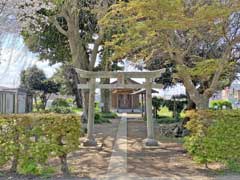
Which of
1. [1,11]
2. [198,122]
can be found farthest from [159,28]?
[1,11]

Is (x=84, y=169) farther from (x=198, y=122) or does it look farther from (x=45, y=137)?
(x=198, y=122)

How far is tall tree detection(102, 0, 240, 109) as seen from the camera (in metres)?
9.11

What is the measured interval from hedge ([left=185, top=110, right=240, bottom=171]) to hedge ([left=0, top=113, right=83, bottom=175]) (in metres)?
2.90

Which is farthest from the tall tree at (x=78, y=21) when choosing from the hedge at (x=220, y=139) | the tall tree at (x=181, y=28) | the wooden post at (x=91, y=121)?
the hedge at (x=220, y=139)

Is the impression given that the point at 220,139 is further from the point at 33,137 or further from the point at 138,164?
the point at 33,137

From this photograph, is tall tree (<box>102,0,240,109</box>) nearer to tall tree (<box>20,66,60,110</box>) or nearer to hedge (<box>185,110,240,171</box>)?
hedge (<box>185,110,240,171</box>)

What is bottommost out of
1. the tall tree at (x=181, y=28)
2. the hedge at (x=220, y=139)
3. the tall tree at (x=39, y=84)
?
the hedge at (x=220, y=139)

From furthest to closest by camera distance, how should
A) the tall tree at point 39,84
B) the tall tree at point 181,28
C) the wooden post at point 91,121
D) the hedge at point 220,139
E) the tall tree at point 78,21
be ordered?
the tall tree at point 39,84, the tall tree at point 78,21, the wooden post at point 91,121, the tall tree at point 181,28, the hedge at point 220,139

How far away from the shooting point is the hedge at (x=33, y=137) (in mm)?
7727

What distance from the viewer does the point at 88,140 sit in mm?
12695

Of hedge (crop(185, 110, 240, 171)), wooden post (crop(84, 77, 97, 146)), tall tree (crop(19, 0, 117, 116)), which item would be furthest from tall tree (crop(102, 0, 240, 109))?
tall tree (crop(19, 0, 117, 116))

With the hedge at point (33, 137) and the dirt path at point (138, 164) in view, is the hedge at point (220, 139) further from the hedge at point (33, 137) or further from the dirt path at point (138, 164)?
the hedge at point (33, 137)

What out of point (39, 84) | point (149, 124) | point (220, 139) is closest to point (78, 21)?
point (149, 124)

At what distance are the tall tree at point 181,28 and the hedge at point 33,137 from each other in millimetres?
3487
